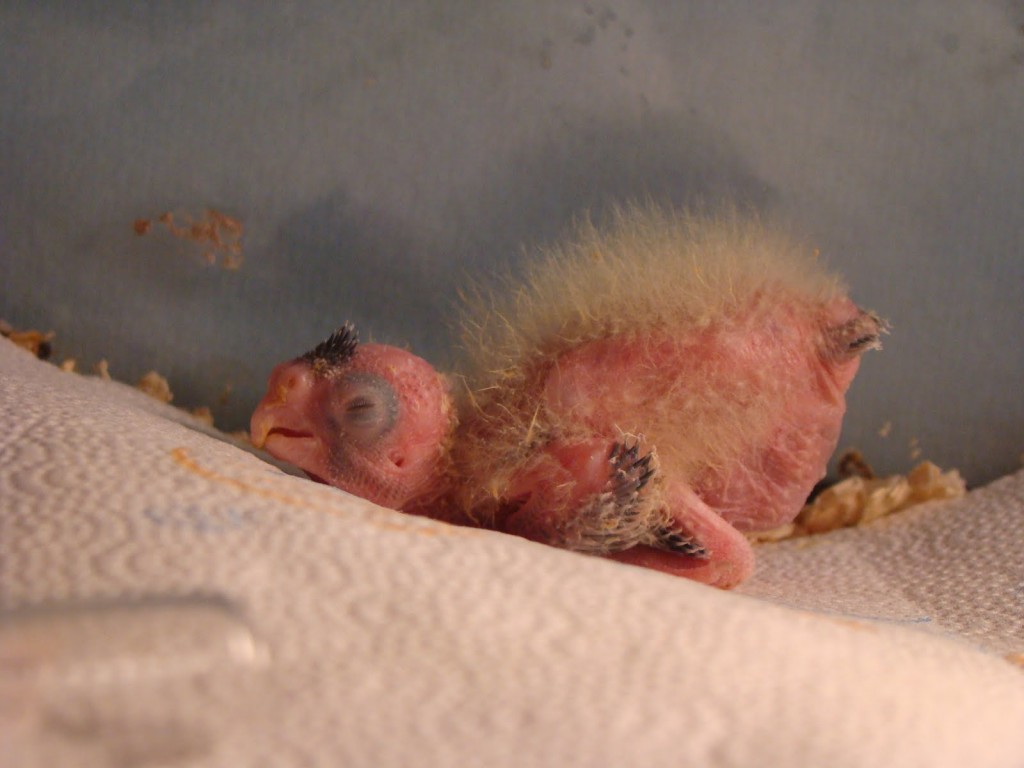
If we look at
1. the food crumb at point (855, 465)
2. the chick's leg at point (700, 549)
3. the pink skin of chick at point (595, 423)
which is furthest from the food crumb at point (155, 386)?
the food crumb at point (855, 465)

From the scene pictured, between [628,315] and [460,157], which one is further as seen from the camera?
[460,157]

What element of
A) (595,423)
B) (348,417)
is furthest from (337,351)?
(595,423)

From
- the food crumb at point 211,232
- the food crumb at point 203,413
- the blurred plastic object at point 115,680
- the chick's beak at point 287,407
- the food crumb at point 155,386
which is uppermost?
the food crumb at point 211,232

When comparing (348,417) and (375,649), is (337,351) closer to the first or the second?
(348,417)

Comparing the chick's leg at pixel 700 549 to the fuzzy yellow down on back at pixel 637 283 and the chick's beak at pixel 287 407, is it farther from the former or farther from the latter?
the chick's beak at pixel 287 407

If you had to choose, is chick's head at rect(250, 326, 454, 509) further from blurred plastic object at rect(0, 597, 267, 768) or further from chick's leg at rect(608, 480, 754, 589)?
blurred plastic object at rect(0, 597, 267, 768)

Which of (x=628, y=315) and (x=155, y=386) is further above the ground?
(x=628, y=315)

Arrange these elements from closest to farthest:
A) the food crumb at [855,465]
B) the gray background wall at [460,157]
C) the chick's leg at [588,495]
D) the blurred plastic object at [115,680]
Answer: the blurred plastic object at [115,680]
the chick's leg at [588,495]
the gray background wall at [460,157]
the food crumb at [855,465]
